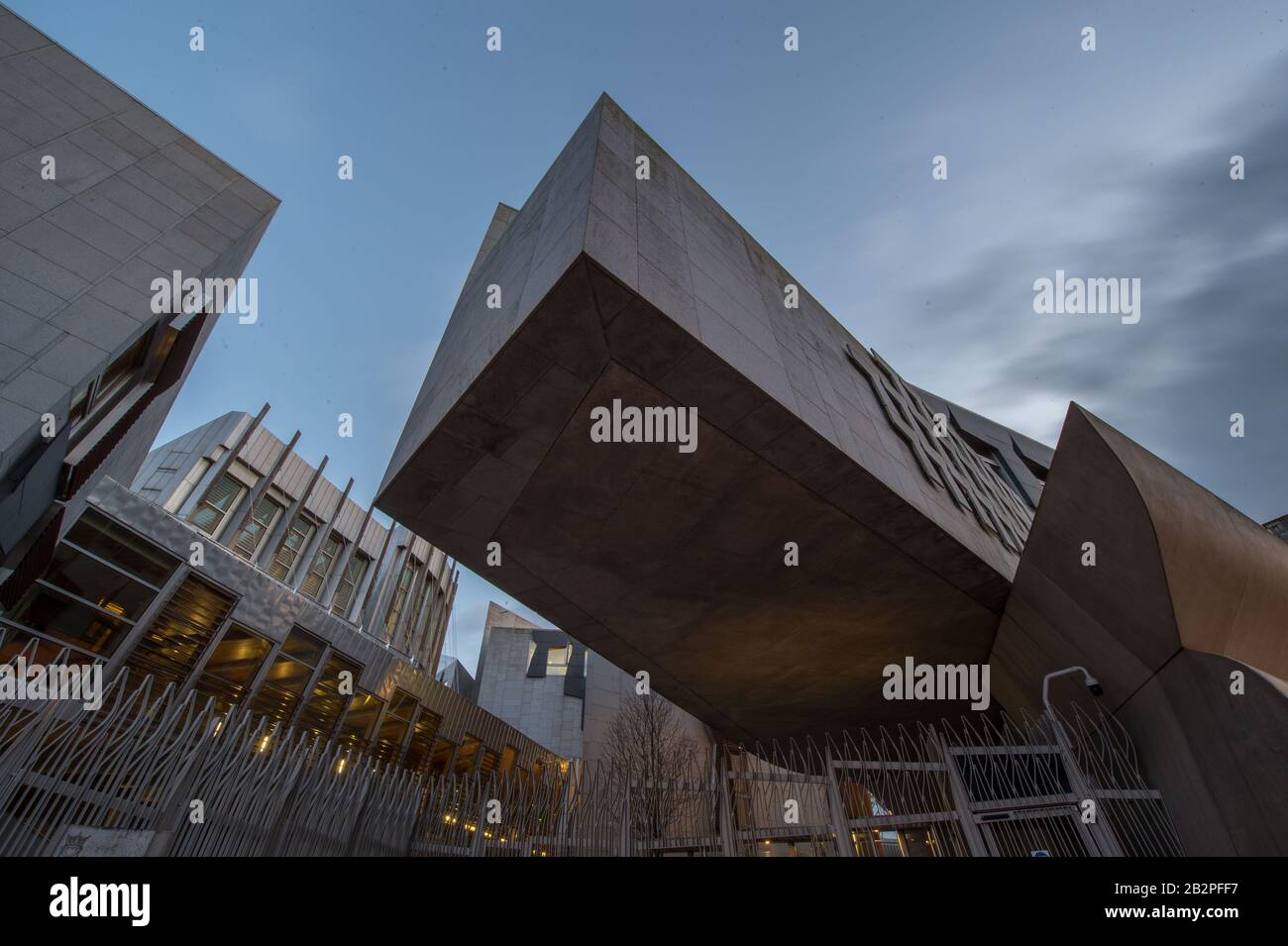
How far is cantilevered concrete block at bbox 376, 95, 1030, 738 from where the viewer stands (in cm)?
923

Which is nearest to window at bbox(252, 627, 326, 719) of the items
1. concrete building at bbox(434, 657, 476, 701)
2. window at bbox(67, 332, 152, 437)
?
window at bbox(67, 332, 152, 437)

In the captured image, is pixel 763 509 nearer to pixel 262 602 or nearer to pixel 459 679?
pixel 262 602

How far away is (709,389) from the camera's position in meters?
9.55

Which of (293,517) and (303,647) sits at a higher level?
(293,517)

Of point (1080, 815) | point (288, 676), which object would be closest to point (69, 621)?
point (288, 676)

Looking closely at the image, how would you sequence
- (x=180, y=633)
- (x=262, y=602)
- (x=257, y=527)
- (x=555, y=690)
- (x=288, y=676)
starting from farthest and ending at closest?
(x=555, y=690), (x=257, y=527), (x=288, y=676), (x=262, y=602), (x=180, y=633)

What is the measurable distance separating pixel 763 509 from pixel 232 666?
1689 cm

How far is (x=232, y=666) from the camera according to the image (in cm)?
1767

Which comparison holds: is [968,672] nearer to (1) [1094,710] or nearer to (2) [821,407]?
(1) [1094,710]

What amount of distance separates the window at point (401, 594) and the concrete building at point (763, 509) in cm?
1976

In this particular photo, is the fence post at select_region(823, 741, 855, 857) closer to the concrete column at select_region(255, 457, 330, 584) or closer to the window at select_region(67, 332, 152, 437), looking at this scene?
the window at select_region(67, 332, 152, 437)

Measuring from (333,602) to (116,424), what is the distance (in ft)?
63.0
